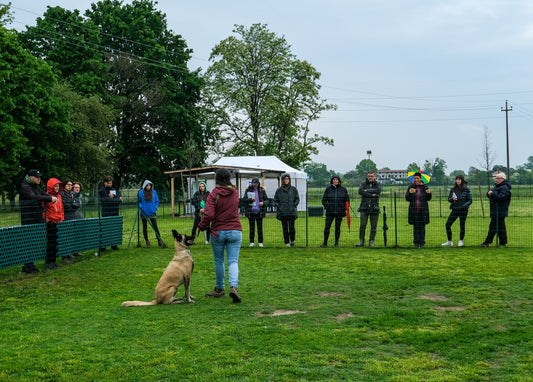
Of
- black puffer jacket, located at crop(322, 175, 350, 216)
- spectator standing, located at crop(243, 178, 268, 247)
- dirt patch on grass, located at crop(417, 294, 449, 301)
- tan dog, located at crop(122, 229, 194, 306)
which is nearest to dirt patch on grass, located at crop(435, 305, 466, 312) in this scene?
dirt patch on grass, located at crop(417, 294, 449, 301)

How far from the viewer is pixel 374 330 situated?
531 centimetres

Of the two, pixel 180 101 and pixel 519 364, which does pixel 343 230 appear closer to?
pixel 519 364

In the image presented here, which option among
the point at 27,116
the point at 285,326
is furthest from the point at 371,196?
the point at 27,116

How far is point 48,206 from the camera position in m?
9.99

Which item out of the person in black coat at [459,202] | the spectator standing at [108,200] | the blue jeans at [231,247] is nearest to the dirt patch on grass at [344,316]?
the blue jeans at [231,247]

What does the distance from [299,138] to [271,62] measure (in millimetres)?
6893

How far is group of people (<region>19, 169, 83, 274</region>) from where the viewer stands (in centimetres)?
942

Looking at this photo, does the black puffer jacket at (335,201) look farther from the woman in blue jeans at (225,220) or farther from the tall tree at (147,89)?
the tall tree at (147,89)

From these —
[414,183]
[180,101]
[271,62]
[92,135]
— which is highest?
[271,62]

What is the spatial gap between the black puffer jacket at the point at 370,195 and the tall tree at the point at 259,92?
87.7ft

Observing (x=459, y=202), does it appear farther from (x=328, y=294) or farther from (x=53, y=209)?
(x=53, y=209)

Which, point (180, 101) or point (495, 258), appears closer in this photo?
point (495, 258)

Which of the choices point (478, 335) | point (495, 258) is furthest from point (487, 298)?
point (495, 258)

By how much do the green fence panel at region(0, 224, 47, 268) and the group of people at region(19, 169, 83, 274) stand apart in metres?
0.20
